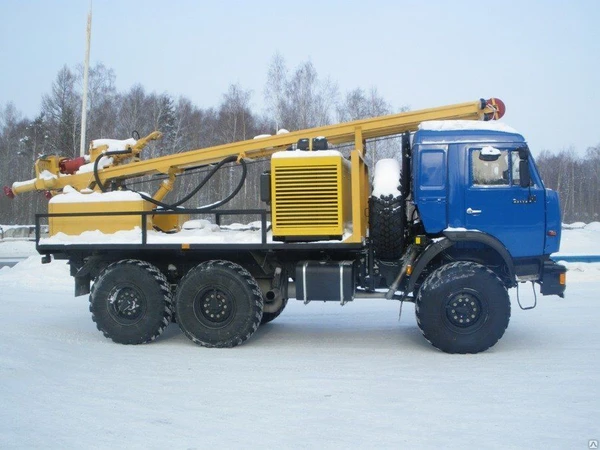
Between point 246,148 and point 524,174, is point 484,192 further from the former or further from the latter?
Result: point 246,148

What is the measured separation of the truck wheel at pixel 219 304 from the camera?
8.02 metres

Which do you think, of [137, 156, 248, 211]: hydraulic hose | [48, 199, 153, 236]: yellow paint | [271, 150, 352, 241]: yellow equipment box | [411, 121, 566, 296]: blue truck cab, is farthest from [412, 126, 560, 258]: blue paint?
[48, 199, 153, 236]: yellow paint

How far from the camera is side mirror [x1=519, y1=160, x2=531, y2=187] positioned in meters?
7.68

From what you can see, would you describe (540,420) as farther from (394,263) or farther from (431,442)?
(394,263)

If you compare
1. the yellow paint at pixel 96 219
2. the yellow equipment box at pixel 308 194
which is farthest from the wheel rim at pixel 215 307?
the yellow paint at pixel 96 219

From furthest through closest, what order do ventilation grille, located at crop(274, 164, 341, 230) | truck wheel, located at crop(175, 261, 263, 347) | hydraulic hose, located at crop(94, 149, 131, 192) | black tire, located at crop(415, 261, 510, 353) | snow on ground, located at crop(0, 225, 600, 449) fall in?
hydraulic hose, located at crop(94, 149, 131, 192) → truck wheel, located at crop(175, 261, 263, 347) → ventilation grille, located at crop(274, 164, 341, 230) → black tire, located at crop(415, 261, 510, 353) → snow on ground, located at crop(0, 225, 600, 449)

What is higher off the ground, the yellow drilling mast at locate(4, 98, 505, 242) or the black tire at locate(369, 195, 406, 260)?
the yellow drilling mast at locate(4, 98, 505, 242)

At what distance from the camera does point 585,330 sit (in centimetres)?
880

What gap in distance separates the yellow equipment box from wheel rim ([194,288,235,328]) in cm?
113

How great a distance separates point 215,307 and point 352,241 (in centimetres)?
207

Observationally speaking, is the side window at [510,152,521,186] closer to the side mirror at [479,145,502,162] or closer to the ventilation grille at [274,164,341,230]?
the side mirror at [479,145,502,162]

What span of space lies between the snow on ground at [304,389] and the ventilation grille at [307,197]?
1715mm

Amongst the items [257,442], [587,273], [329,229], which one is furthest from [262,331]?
[587,273]

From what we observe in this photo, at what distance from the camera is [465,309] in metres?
7.50
